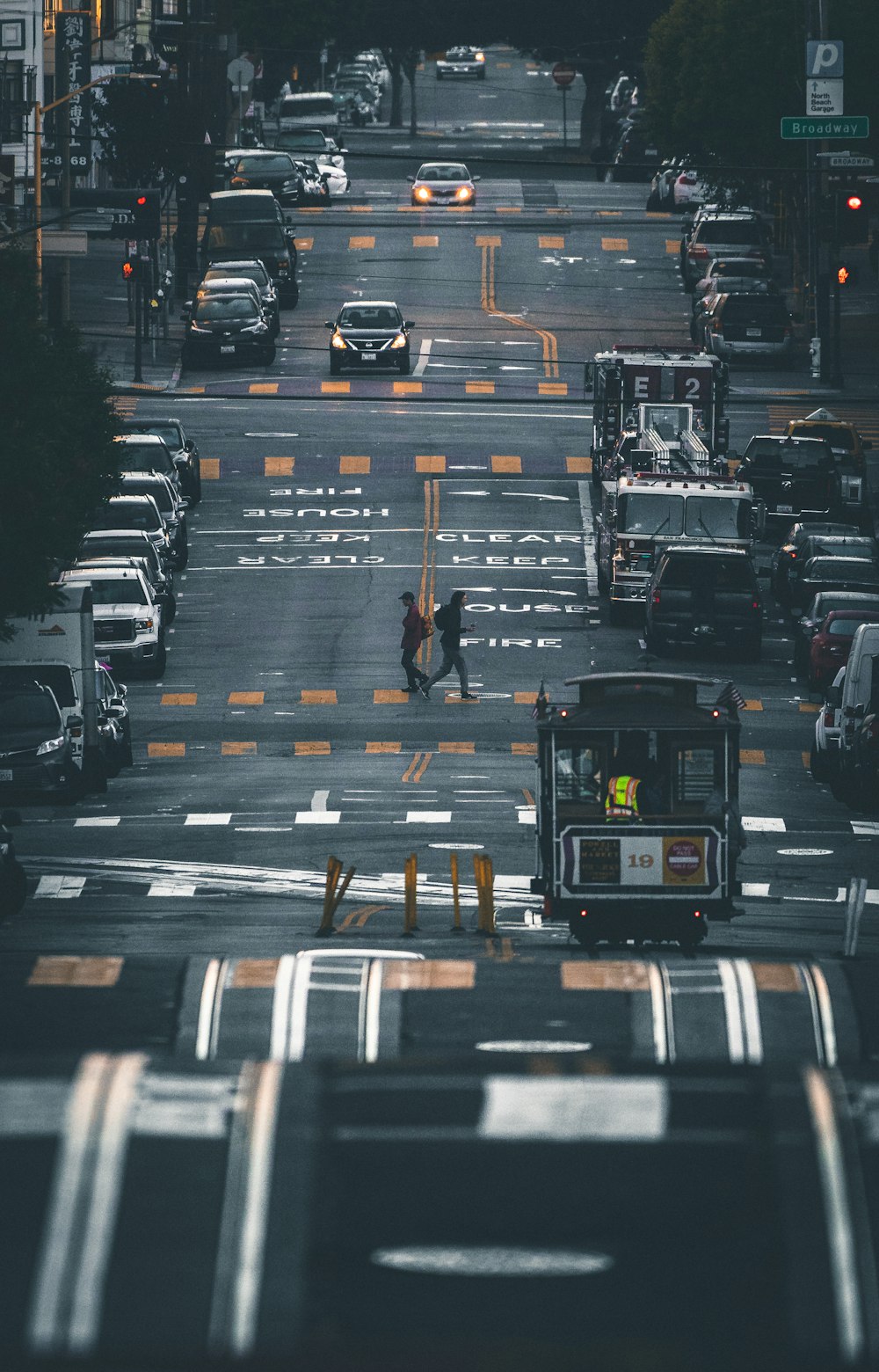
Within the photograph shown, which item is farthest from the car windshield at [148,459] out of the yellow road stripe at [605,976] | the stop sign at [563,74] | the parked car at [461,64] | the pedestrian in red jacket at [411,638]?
the parked car at [461,64]

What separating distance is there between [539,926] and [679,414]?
2680 centimetres

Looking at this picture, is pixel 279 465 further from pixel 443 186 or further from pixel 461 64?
pixel 461 64

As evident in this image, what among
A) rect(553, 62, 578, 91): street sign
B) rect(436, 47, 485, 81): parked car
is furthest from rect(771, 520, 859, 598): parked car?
rect(436, 47, 485, 81): parked car

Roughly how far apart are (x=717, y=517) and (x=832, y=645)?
6.47 meters

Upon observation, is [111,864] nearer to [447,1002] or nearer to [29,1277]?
[447,1002]

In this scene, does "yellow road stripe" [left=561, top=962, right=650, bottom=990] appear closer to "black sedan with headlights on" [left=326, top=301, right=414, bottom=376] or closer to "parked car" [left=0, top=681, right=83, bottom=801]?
"parked car" [left=0, top=681, right=83, bottom=801]

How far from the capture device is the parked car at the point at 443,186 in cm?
9188

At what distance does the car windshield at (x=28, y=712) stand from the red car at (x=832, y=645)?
11.9 metres

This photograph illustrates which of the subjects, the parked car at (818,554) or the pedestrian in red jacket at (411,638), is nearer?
the pedestrian in red jacket at (411,638)

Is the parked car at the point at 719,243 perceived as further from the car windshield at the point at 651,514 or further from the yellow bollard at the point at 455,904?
the yellow bollard at the point at 455,904

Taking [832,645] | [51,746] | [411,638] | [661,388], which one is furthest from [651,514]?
[51,746]

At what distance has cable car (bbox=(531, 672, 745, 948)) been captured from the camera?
20.6 metres

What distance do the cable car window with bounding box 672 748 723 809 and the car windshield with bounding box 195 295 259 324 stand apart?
43857mm

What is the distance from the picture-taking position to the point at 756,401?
61406 mm
